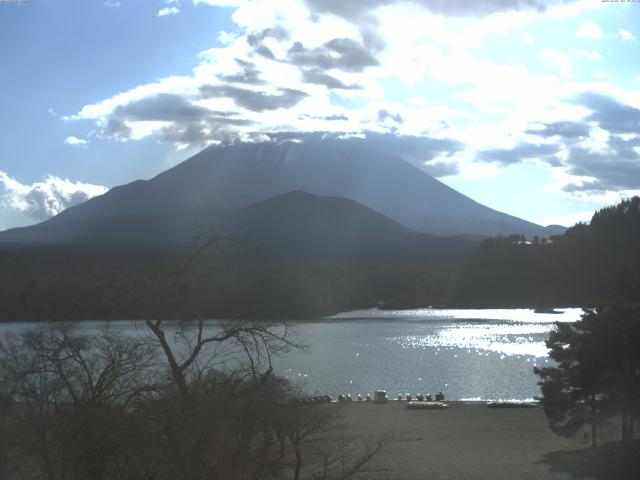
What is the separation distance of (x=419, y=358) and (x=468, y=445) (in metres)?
25.8

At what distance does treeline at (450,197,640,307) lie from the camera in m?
89.4

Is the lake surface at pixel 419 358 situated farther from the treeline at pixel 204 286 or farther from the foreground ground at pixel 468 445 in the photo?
the foreground ground at pixel 468 445

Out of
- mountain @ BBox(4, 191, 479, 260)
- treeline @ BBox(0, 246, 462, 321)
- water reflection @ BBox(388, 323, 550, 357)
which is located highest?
mountain @ BBox(4, 191, 479, 260)

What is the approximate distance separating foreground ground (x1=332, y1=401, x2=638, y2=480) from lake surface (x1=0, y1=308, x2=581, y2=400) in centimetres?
301

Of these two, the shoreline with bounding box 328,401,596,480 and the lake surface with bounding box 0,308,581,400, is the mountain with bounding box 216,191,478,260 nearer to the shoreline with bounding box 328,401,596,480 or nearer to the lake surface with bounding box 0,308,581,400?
the lake surface with bounding box 0,308,581,400

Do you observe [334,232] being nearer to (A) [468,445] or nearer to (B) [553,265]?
(B) [553,265]

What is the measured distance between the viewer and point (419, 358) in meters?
43.2

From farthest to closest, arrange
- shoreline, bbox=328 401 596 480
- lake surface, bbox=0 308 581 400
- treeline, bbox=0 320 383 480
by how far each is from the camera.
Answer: lake surface, bbox=0 308 581 400
shoreline, bbox=328 401 596 480
treeline, bbox=0 320 383 480

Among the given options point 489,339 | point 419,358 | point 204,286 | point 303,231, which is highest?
point 303,231

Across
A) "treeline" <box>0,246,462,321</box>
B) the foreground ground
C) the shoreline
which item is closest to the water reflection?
"treeline" <box>0,246,462,321</box>

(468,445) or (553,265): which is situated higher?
(553,265)

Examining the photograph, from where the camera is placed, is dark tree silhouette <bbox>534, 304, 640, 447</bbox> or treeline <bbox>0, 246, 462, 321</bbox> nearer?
treeline <bbox>0, 246, 462, 321</bbox>

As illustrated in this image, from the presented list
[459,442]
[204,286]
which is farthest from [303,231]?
[204,286]

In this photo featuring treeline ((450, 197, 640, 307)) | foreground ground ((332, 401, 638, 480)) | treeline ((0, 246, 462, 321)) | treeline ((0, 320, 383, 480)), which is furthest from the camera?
treeline ((450, 197, 640, 307))
